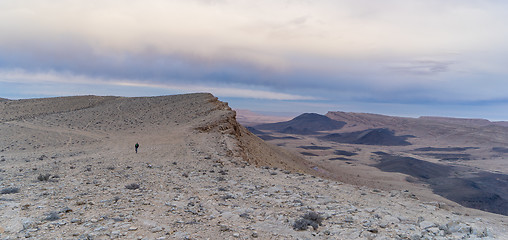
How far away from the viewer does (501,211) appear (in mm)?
21922

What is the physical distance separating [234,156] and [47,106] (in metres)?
41.5

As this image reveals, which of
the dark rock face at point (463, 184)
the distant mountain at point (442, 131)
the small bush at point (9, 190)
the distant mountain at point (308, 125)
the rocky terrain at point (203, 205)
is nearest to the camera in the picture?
the rocky terrain at point (203, 205)

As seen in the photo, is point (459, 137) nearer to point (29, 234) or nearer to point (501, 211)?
point (501, 211)

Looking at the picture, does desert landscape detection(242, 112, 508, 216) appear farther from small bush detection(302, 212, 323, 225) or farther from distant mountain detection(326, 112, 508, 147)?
small bush detection(302, 212, 323, 225)

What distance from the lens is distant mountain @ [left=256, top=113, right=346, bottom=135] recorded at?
422 feet

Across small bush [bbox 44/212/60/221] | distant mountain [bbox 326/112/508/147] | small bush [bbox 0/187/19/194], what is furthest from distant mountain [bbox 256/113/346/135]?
small bush [bbox 44/212/60/221]

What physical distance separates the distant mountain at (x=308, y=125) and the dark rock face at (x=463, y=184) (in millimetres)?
80570

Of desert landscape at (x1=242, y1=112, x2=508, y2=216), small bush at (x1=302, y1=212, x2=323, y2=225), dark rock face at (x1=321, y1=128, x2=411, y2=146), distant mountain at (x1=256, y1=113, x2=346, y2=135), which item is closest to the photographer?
small bush at (x1=302, y1=212, x2=323, y2=225)

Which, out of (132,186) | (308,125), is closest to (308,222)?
(132,186)

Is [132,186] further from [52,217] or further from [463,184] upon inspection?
[463,184]

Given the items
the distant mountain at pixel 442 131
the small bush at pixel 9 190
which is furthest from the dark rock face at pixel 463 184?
the distant mountain at pixel 442 131

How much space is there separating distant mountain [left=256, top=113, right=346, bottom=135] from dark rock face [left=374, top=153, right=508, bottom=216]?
3172 inches

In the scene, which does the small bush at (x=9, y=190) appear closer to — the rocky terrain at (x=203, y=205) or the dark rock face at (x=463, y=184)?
the rocky terrain at (x=203, y=205)

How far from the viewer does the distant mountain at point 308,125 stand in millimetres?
128613
